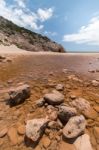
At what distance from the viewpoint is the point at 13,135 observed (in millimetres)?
3646

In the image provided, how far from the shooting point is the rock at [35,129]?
3.37m

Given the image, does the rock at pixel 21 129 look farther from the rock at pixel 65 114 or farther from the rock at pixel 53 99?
the rock at pixel 53 99

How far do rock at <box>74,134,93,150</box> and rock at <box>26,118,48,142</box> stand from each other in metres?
0.78

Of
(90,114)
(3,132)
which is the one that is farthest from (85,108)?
(3,132)

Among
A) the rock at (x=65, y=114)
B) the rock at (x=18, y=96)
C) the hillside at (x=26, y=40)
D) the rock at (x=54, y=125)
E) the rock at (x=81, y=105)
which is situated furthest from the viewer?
the hillside at (x=26, y=40)

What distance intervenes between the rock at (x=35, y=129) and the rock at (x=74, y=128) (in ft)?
1.65

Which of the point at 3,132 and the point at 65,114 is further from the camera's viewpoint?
the point at 65,114

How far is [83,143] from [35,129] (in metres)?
1.04

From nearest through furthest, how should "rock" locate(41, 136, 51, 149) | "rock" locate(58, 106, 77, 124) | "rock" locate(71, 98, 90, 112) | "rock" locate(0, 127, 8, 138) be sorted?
"rock" locate(41, 136, 51, 149), "rock" locate(0, 127, 8, 138), "rock" locate(58, 106, 77, 124), "rock" locate(71, 98, 90, 112)

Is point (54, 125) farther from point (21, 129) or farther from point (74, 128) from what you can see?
point (21, 129)

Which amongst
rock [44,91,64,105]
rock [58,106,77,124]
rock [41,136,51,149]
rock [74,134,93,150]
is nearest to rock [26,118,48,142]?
rock [41,136,51,149]

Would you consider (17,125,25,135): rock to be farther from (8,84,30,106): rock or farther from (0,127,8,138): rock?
(8,84,30,106): rock

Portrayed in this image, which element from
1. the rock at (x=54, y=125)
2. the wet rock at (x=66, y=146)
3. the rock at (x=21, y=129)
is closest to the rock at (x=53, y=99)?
the rock at (x=54, y=125)

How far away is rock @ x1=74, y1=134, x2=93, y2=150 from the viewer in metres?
3.22
